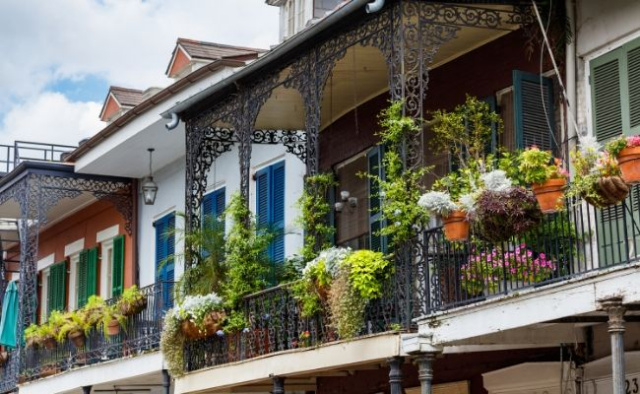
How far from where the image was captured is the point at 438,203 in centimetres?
1166

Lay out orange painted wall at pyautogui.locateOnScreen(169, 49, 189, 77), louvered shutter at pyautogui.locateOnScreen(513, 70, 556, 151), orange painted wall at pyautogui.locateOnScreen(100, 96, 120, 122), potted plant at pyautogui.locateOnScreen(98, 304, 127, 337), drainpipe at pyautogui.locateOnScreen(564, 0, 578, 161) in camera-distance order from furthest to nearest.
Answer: orange painted wall at pyautogui.locateOnScreen(100, 96, 120, 122), orange painted wall at pyautogui.locateOnScreen(169, 49, 189, 77), potted plant at pyautogui.locateOnScreen(98, 304, 127, 337), louvered shutter at pyautogui.locateOnScreen(513, 70, 556, 151), drainpipe at pyautogui.locateOnScreen(564, 0, 578, 161)

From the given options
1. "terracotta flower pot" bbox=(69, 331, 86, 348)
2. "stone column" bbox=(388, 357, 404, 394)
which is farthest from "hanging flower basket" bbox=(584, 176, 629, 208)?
"terracotta flower pot" bbox=(69, 331, 86, 348)

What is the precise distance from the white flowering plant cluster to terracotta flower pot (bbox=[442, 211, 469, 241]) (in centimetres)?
500

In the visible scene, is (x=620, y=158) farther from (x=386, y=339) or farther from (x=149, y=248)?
(x=149, y=248)

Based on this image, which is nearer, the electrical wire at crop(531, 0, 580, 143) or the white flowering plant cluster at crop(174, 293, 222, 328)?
the electrical wire at crop(531, 0, 580, 143)

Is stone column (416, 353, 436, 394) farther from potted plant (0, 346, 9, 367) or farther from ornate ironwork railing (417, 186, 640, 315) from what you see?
potted plant (0, 346, 9, 367)

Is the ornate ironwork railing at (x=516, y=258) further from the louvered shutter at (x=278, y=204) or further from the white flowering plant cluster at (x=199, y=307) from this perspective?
the louvered shutter at (x=278, y=204)

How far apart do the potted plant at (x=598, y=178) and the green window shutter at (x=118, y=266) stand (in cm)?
1456

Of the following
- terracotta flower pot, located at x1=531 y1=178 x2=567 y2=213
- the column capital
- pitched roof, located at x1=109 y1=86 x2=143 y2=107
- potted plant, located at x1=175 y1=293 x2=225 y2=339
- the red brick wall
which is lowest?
the column capital

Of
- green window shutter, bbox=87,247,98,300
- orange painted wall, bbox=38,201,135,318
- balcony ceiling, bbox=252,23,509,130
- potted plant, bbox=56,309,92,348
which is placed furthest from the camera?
green window shutter, bbox=87,247,98,300

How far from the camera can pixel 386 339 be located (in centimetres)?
1261

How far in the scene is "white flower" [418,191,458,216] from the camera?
38.1ft

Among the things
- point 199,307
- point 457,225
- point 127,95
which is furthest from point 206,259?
point 127,95

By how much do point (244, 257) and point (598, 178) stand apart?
6527mm
